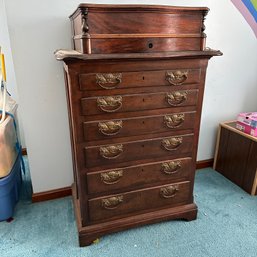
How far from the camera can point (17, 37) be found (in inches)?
54.7

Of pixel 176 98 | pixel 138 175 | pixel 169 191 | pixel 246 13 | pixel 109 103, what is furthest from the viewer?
pixel 246 13

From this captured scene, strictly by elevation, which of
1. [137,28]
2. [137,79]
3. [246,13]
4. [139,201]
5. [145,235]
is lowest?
[145,235]

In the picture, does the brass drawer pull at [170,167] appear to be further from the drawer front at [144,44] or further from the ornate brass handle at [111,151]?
the drawer front at [144,44]

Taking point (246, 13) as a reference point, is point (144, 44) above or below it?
below

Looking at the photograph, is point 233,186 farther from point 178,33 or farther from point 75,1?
point 75,1

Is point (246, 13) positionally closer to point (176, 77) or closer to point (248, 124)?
point (248, 124)

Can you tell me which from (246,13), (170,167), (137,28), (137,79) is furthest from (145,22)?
(246,13)

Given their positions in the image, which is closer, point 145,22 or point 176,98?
point 145,22

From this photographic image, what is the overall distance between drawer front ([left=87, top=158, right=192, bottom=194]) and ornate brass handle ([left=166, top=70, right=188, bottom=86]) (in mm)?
472

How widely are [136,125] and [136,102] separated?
128 millimetres

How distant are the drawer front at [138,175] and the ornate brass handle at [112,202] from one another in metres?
0.05

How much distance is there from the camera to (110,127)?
123cm

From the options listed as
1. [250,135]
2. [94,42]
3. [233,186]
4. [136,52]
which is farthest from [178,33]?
[233,186]

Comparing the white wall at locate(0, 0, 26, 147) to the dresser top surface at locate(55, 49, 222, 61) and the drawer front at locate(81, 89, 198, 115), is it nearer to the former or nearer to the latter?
the dresser top surface at locate(55, 49, 222, 61)
